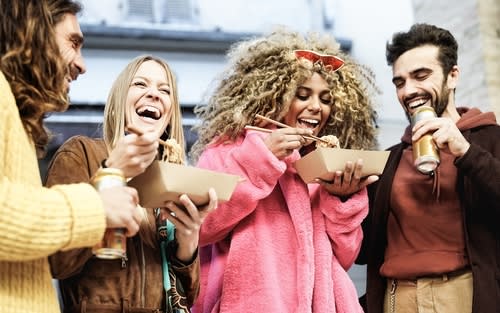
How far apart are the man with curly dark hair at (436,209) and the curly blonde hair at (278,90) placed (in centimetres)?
18

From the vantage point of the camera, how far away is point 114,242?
151cm

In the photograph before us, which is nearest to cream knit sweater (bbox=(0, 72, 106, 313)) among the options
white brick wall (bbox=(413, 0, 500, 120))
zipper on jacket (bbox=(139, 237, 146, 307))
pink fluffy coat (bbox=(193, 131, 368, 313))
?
zipper on jacket (bbox=(139, 237, 146, 307))

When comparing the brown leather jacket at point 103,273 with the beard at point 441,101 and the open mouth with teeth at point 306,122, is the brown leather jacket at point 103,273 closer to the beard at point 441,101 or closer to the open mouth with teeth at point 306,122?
the open mouth with teeth at point 306,122

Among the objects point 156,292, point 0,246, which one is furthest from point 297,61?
point 0,246

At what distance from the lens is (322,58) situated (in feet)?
8.40

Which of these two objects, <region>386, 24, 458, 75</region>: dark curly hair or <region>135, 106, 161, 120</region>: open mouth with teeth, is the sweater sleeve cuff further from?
<region>386, 24, 458, 75</region>: dark curly hair

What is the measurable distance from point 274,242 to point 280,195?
0.18 metres

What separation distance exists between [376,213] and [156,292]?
1.01 meters

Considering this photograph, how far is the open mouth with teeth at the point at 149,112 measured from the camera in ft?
7.00

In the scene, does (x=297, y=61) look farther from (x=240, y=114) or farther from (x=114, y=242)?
(x=114, y=242)

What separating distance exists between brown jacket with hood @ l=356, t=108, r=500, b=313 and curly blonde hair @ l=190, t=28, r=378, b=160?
9.2 inches

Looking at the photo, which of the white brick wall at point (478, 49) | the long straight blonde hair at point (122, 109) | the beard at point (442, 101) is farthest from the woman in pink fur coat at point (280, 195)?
the white brick wall at point (478, 49)

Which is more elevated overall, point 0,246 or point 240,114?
point 240,114

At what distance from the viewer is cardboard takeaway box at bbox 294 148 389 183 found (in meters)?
2.14
